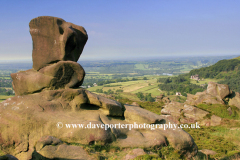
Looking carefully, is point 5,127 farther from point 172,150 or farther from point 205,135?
point 205,135

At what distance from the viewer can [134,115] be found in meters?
13.0

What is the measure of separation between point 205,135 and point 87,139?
51.2ft

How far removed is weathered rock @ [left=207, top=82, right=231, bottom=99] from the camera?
97.6 feet

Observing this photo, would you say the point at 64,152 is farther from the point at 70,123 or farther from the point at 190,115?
the point at 190,115

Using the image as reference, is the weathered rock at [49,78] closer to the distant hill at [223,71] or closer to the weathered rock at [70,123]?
the weathered rock at [70,123]

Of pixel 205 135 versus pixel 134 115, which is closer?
pixel 134 115

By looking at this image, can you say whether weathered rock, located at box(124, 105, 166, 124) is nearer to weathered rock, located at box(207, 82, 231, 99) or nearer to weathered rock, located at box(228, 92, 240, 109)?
weathered rock, located at box(228, 92, 240, 109)

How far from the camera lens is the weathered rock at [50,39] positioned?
41.4 feet

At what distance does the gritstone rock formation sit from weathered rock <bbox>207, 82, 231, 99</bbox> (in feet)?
69.7

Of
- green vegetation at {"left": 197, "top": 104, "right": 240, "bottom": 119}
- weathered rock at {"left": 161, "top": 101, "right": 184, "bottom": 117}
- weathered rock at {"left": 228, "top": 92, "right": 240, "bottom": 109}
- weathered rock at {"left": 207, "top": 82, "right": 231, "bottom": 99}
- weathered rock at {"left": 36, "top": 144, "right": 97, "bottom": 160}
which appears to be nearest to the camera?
weathered rock at {"left": 36, "top": 144, "right": 97, "bottom": 160}

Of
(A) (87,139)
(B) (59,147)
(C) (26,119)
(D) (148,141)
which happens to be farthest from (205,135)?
(C) (26,119)

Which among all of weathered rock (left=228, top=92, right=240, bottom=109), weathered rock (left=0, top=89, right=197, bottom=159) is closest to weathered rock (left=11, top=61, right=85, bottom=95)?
weathered rock (left=0, top=89, right=197, bottom=159)

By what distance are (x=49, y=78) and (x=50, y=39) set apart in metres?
2.91

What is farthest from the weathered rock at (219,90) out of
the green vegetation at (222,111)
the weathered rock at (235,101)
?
the green vegetation at (222,111)
